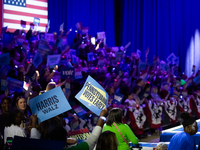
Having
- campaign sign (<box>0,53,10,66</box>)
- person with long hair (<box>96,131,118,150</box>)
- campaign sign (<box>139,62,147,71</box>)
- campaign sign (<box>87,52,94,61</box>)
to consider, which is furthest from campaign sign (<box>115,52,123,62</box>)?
person with long hair (<box>96,131,118,150</box>)

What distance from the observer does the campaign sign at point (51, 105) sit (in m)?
2.96

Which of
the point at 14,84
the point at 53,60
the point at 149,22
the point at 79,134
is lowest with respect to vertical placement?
the point at 79,134

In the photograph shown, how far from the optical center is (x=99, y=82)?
658 cm

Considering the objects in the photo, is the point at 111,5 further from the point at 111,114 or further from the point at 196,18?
the point at 111,114

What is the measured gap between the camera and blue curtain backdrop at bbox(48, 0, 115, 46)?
453 inches

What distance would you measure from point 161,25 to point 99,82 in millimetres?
8504

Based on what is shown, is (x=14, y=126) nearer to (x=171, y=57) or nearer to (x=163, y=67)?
(x=163, y=67)

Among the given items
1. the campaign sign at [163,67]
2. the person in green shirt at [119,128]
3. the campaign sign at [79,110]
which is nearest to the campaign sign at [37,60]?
the campaign sign at [79,110]

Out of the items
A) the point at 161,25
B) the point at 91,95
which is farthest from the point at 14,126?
the point at 161,25

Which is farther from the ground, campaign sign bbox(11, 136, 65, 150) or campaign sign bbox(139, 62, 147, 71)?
campaign sign bbox(139, 62, 147, 71)

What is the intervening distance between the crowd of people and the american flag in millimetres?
2389

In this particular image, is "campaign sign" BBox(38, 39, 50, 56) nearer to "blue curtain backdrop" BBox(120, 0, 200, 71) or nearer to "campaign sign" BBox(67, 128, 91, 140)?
"campaign sign" BBox(67, 128, 91, 140)

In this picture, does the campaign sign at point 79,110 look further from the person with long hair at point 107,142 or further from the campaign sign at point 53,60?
the person with long hair at point 107,142

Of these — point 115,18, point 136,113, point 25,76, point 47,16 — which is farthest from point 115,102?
point 115,18
